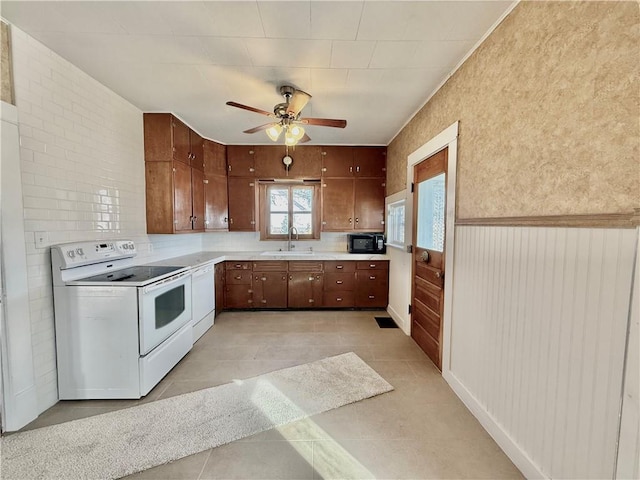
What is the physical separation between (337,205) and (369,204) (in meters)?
0.55

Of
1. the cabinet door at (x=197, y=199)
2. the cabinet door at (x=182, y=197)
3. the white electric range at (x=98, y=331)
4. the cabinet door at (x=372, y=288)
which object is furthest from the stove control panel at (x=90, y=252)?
the cabinet door at (x=372, y=288)

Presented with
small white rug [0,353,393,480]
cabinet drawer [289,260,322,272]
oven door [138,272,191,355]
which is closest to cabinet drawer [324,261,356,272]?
cabinet drawer [289,260,322,272]

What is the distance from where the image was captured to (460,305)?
6.80 ft

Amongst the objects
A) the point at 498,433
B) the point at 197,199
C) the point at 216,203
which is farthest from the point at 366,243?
the point at 498,433

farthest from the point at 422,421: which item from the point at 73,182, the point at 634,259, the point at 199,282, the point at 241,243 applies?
the point at 241,243

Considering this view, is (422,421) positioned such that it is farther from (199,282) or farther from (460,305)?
(199,282)

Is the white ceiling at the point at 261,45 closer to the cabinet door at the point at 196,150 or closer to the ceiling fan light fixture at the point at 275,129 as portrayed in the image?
the ceiling fan light fixture at the point at 275,129

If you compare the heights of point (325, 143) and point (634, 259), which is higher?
point (325, 143)

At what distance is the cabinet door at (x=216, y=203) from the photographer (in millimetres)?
3977

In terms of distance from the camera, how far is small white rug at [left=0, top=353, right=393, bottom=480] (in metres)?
1.48

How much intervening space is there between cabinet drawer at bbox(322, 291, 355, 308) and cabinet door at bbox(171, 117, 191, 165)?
281cm

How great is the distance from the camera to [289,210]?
14.8 feet

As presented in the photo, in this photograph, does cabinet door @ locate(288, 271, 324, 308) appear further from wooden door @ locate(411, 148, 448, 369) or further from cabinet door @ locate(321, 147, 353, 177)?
cabinet door @ locate(321, 147, 353, 177)

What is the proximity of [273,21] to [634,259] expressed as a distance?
2.20m
